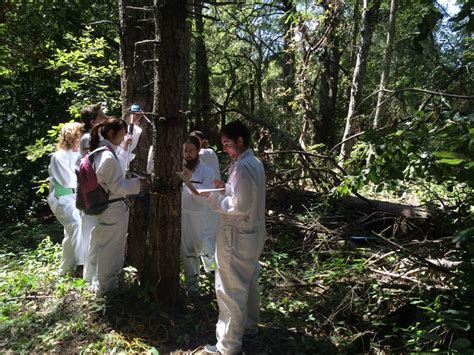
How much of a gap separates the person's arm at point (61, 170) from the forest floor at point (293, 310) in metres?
1.19

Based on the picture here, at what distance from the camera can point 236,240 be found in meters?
3.51

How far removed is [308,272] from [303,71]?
6159 millimetres

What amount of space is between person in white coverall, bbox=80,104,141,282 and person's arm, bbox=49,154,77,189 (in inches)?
22.5

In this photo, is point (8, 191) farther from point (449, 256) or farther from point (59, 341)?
point (449, 256)

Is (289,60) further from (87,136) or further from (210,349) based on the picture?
(210,349)

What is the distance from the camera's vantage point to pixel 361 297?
452 centimetres

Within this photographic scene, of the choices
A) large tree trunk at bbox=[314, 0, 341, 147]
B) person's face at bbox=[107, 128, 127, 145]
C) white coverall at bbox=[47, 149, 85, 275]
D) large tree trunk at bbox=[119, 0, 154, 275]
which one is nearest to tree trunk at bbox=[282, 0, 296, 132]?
large tree trunk at bbox=[314, 0, 341, 147]

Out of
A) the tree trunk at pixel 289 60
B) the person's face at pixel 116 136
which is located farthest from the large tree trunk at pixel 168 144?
the tree trunk at pixel 289 60

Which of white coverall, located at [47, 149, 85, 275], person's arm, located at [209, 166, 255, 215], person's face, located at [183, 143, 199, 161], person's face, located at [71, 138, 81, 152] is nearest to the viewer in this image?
person's arm, located at [209, 166, 255, 215]

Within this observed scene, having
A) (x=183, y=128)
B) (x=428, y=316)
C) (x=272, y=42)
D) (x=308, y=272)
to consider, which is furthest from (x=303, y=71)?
(x=272, y=42)

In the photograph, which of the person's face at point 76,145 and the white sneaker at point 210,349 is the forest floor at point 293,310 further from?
the person's face at point 76,145

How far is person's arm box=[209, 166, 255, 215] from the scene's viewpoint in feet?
11.1

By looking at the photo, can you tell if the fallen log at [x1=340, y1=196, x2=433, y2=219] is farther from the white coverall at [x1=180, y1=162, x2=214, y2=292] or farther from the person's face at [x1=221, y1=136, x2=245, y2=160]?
the person's face at [x1=221, y1=136, x2=245, y2=160]

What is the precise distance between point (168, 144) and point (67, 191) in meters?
2.28
